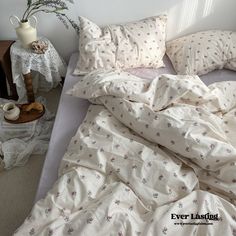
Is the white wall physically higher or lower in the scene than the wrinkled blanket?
higher

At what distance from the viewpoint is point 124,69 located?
1.90 metres

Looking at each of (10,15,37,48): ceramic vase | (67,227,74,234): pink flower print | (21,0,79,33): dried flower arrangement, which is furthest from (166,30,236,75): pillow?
(67,227,74,234): pink flower print

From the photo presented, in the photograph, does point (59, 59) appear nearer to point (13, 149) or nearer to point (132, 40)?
point (132, 40)

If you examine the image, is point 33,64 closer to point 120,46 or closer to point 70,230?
point 120,46

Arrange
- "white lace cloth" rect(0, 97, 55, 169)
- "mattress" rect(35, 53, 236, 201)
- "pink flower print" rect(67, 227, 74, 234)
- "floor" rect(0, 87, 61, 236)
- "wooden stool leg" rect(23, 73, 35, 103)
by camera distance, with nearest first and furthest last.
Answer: "pink flower print" rect(67, 227, 74, 234), "mattress" rect(35, 53, 236, 201), "floor" rect(0, 87, 61, 236), "white lace cloth" rect(0, 97, 55, 169), "wooden stool leg" rect(23, 73, 35, 103)

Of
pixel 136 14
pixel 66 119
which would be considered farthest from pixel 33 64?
pixel 136 14

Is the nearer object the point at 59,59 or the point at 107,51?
the point at 107,51

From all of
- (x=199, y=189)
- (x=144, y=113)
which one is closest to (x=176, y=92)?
(x=144, y=113)

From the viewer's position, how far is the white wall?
198 centimetres

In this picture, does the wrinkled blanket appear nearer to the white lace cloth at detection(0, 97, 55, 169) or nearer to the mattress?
the mattress

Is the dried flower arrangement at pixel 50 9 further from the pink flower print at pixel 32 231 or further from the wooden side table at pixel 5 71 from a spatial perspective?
the pink flower print at pixel 32 231

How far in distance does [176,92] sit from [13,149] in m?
1.09

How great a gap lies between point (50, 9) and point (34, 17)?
125 mm

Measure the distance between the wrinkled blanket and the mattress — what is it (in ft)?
0.30
